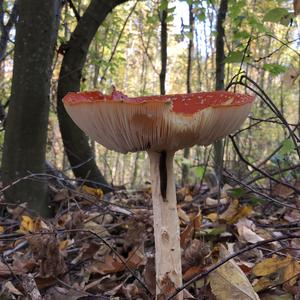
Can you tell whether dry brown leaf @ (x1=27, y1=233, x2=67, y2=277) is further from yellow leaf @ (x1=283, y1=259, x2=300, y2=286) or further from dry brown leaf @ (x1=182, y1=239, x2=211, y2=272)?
yellow leaf @ (x1=283, y1=259, x2=300, y2=286)

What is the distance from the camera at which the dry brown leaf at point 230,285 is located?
144cm

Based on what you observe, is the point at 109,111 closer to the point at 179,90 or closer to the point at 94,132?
the point at 94,132

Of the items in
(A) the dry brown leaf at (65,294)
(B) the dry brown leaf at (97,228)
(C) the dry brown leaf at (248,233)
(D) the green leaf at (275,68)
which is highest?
(D) the green leaf at (275,68)

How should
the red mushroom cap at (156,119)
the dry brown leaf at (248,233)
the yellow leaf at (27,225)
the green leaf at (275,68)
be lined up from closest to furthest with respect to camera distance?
1. the red mushroom cap at (156,119)
2. the dry brown leaf at (248,233)
3. the yellow leaf at (27,225)
4. the green leaf at (275,68)

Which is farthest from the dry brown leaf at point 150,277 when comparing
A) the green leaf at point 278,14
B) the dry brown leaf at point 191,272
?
the green leaf at point 278,14

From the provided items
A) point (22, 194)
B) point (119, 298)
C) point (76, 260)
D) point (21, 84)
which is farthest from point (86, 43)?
point (119, 298)

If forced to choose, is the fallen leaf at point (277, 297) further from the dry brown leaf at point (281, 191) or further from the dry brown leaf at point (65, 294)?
the dry brown leaf at point (281, 191)

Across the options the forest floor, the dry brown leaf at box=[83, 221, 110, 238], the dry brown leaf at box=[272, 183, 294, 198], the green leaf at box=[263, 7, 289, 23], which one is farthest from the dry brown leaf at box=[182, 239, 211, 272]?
the dry brown leaf at box=[272, 183, 294, 198]

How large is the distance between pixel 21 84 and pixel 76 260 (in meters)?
1.40

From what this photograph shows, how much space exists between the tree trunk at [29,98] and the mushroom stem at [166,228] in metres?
1.75

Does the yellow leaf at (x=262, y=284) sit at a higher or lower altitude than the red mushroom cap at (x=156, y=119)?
lower

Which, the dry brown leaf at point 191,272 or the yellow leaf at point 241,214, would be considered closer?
the dry brown leaf at point 191,272

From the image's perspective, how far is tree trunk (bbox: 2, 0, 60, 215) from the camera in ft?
9.69

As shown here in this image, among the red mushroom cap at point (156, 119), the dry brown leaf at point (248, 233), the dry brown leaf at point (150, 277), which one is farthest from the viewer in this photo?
the dry brown leaf at point (248, 233)
